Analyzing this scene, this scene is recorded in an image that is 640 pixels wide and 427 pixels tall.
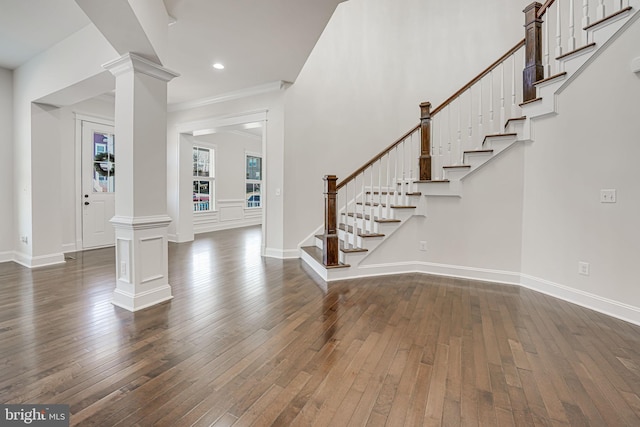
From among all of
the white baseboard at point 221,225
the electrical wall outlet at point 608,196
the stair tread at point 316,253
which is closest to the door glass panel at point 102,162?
the white baseboard at point 221,225

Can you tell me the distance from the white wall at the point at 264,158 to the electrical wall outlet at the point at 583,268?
3.74 metres

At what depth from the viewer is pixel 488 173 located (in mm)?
3629

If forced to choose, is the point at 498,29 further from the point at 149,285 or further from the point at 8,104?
the point at 8,104

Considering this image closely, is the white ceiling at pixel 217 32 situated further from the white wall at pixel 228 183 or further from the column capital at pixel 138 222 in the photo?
the white wall at pixel 228 183

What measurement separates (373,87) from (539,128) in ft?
9.76

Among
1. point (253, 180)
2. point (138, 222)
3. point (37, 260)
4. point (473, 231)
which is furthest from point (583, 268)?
point (253, 180)

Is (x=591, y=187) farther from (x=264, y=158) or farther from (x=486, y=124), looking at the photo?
(x=264, y=158)

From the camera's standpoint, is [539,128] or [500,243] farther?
[500,243]

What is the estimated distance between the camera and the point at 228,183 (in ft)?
27.9

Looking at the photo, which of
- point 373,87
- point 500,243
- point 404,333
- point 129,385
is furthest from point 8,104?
point 500,243

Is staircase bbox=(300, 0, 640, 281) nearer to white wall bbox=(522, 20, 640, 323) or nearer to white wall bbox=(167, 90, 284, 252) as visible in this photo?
white wall bbox=(522, 20, 640, 323)

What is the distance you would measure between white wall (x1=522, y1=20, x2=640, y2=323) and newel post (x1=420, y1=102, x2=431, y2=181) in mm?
1101

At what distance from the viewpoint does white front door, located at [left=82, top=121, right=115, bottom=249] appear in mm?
5402

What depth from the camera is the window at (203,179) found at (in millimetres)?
7613
